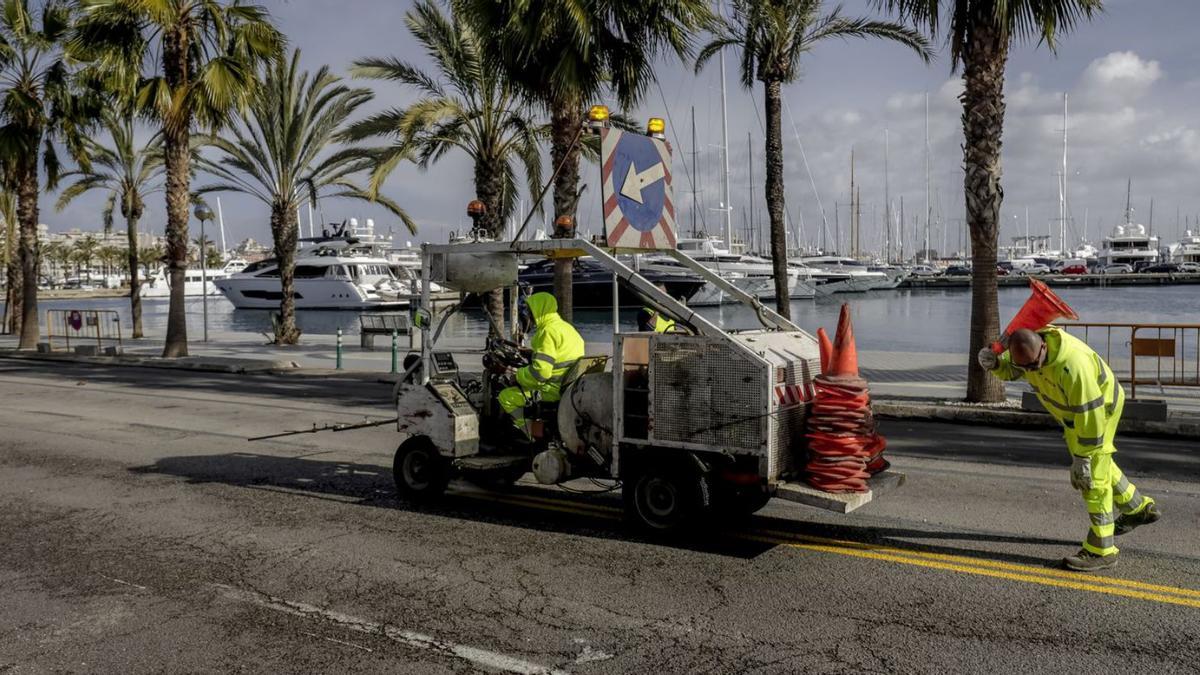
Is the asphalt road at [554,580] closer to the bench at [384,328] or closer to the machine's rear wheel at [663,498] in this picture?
the machine's rear wheel at [663,498]

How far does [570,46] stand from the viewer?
49.5 ft

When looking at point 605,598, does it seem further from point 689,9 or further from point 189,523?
point 689,9

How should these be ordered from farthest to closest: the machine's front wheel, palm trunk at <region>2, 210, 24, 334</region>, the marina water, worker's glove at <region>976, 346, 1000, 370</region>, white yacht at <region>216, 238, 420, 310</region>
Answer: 1. white yacht at <region>216, 238, 420, 310</region>
2. the marina water
3. palm trunk at <region>2, 210, 24, 334</region>
4. the machine's front wheel
5. worker's glove at <region>976, 346, 1000, 370</region>

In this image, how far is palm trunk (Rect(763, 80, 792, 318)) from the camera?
17.3 metres

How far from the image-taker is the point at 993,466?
8.90 metres

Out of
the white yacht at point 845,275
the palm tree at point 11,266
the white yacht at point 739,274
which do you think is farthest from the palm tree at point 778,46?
the white yacht at point 845,275

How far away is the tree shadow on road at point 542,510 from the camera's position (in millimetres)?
6082

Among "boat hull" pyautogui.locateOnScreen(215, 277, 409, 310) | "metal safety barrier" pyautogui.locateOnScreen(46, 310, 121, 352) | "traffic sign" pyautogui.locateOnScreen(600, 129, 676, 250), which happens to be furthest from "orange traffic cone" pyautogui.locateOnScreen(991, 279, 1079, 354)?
"boat hull" pyautogui.locateOnScreen(215, 277, 409, 310)

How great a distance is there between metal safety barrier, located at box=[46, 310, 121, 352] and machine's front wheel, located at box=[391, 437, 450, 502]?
21643 millimetres

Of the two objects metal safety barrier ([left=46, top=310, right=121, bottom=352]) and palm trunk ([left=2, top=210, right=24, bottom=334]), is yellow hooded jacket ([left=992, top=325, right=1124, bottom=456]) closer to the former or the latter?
metal safety barrier ([left=46, top=310, right=121, bottom=352])

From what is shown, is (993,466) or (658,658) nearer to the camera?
(658,658)

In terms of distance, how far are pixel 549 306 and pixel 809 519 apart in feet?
8.12

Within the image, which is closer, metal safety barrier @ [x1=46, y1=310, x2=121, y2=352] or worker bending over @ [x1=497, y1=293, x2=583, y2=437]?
worker bending over @ [x1=497, y1=293, x2=583, y2=437]

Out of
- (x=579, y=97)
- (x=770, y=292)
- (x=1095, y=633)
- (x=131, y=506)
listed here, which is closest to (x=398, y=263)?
(x=770, y=292)
